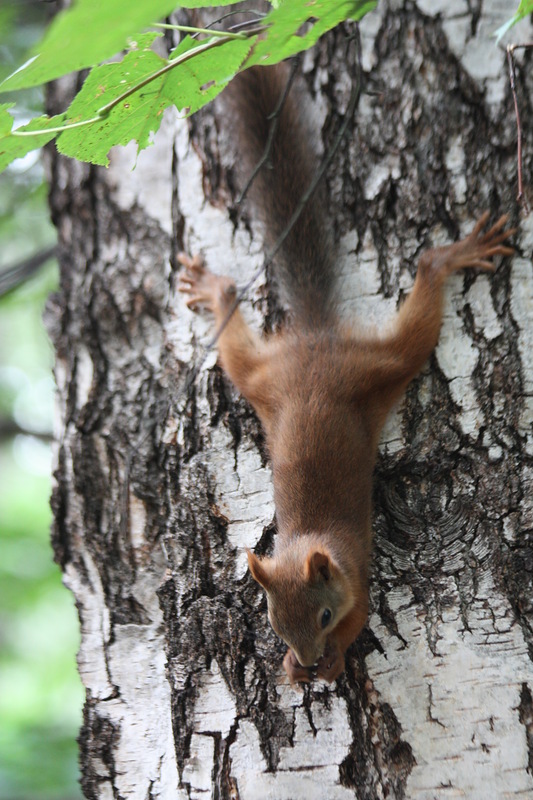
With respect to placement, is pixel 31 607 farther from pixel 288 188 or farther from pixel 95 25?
pixel 95 25

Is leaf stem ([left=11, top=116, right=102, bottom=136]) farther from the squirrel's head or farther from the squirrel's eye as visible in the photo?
the squirrel's eye

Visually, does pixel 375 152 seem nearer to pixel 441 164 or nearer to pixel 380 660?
pixel 441 164

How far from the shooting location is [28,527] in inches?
208

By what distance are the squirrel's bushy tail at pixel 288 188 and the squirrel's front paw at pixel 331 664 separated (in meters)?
0.97

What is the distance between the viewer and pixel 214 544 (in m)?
2.06

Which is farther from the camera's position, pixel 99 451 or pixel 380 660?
pixel 99 451

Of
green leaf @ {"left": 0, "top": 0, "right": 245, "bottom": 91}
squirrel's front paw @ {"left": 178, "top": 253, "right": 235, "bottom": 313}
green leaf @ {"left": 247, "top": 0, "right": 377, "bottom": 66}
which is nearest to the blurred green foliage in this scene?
squirrel's front paw @ {"left": 178, "top": 253, "right": 235, "bottom": 313}

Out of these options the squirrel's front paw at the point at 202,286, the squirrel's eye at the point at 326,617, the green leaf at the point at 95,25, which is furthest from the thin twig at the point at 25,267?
the green leaf at the point at 95,25

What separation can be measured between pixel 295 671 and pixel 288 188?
1503 millimetres

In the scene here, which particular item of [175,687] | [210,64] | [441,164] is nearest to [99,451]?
[175,687]

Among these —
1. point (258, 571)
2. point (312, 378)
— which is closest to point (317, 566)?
point (258, 571)

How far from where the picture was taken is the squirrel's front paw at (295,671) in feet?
5.91

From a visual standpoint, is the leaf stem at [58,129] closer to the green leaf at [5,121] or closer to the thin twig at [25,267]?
the green leaf at [5,121]

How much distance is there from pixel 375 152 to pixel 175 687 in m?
1.62
